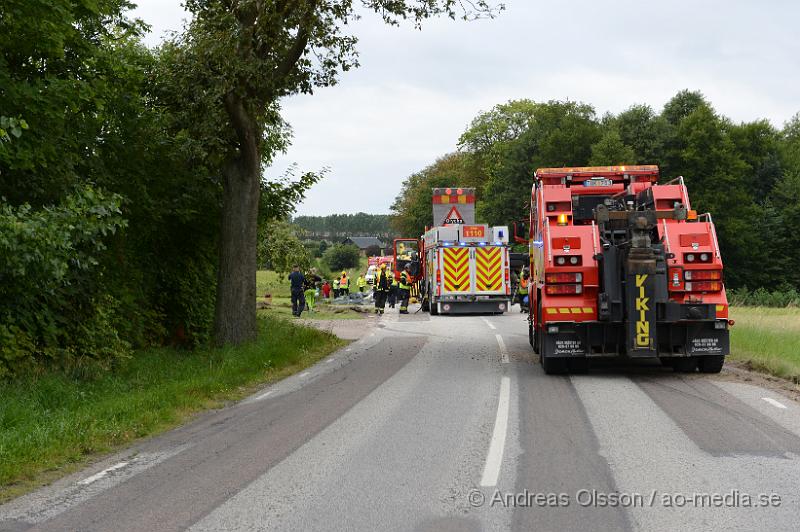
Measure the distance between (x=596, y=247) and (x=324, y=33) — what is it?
624 cm

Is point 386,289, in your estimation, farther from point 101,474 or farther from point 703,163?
point 703,163

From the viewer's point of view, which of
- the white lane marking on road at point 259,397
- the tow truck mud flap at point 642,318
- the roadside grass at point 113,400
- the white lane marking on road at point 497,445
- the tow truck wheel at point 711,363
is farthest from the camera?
the tow truck wheel at point 711,363

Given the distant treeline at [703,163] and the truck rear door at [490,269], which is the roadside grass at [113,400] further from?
the distant treeline at [703,163]

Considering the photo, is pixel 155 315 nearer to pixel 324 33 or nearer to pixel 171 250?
pixel 171 250

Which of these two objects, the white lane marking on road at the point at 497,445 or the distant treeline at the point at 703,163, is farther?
the distant treeline at the point at 703,163

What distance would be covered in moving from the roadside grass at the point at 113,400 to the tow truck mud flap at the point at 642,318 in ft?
17.8

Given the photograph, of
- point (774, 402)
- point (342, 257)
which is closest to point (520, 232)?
point (774, 402)

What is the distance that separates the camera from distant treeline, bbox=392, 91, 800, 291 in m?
56.3

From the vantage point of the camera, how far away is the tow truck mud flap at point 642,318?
1211 cm

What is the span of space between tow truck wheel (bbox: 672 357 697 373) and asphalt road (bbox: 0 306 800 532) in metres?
0.95

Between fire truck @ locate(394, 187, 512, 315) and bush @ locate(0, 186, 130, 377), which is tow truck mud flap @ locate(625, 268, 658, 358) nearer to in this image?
bush @ locate(0, 186, 130, 377)

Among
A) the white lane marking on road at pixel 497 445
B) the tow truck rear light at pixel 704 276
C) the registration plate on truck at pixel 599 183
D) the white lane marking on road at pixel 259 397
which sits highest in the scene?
the registration plate on truck at pixel 599 183

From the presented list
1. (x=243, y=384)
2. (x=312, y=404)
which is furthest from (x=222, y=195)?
(x=312, y=404)

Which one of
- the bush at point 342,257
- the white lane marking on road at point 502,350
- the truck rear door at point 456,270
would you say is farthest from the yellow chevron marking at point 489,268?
the bush at point 342,257
